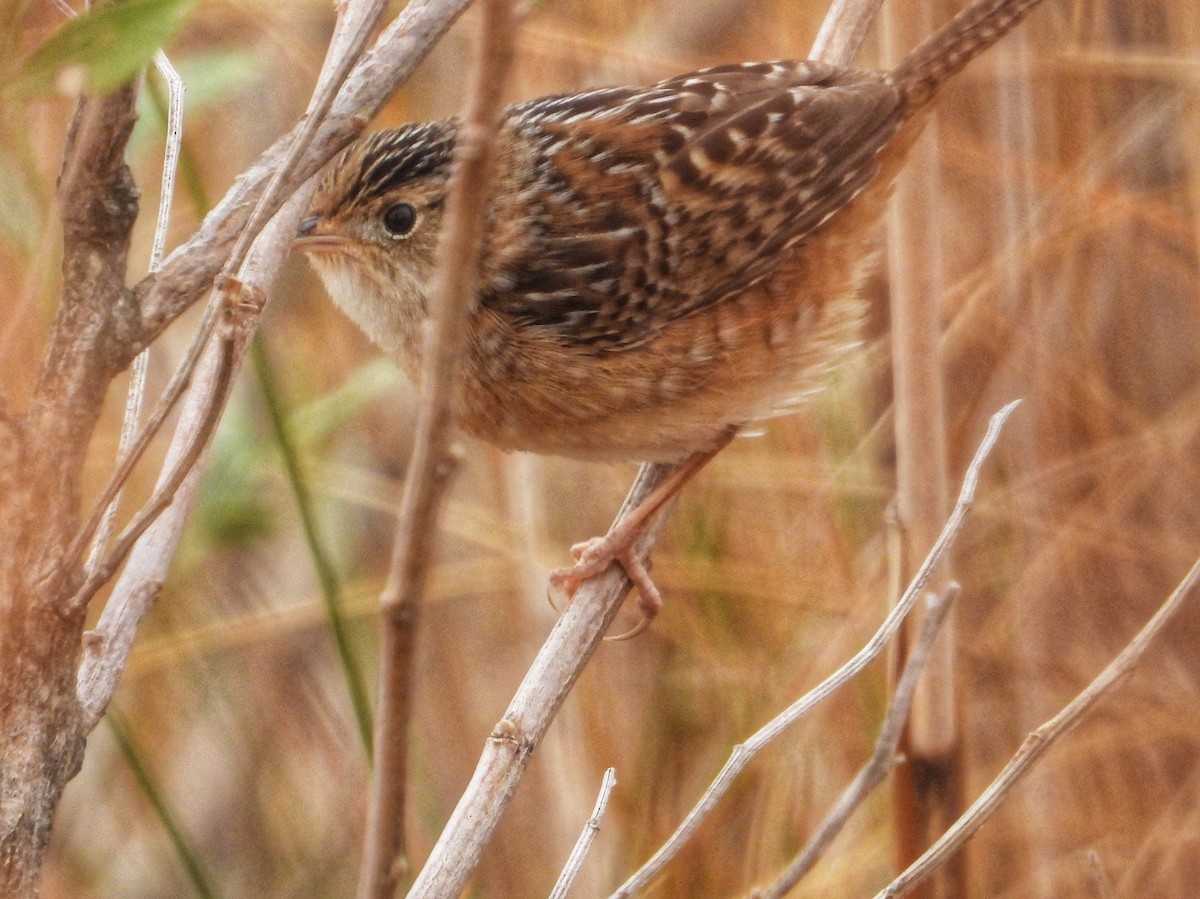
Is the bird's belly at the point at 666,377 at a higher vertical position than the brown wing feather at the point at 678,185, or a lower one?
lower

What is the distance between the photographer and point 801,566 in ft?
12.2

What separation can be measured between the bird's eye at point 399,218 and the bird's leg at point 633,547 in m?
0.74

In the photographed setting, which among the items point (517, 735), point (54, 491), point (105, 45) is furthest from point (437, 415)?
point (517, 735)

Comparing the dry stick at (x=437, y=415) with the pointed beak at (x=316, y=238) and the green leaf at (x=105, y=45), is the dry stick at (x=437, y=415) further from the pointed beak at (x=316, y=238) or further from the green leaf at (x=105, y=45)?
the pointed beak at (x=316, y=238)

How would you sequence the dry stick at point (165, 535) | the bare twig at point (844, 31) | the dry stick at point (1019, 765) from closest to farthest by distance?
the dry stick at point (165, 535) → the dry stick at point (1019, 765) → the bare twig at point (844, 31)

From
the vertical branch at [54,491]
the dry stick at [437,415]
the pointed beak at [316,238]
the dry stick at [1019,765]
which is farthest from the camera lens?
the pointed beak at [316,238]

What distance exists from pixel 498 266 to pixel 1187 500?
7.14 feet

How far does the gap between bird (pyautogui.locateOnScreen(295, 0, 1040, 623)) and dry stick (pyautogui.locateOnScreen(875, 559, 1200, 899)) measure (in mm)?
947

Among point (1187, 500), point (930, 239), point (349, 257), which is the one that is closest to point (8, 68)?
point (349, 257)

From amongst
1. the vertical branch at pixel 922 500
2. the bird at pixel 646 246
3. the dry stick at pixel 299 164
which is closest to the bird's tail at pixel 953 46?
the bird at pixel 646 246

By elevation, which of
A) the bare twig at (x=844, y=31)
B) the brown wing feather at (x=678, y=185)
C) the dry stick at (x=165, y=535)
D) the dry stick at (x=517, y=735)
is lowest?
the dry stick at (x=517, y=735)

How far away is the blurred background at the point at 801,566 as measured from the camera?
11.4 ft

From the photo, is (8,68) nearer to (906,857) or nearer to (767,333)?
(767,333)

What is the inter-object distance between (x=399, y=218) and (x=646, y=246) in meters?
0.48
